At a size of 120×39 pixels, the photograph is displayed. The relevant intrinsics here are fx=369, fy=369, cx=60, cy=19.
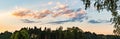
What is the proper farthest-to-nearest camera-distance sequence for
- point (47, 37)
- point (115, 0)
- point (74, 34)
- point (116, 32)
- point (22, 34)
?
point (47, 37) < point (74, 34) < point (22, 34) < point (116, 32) < point (115, 0)

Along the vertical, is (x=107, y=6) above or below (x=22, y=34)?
above

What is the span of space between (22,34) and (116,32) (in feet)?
148

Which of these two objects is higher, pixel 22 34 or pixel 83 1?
pixel 83 1

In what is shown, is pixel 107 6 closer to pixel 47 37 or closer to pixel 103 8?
pixel 103 8

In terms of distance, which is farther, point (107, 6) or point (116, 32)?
point (116, 32)

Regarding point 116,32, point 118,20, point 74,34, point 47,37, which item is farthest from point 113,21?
point 47,37

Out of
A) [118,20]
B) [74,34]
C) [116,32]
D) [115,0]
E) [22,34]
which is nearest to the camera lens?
[115,0]

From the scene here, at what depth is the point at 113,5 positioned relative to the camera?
70.8 ft

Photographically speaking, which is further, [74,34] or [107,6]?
[74,34]

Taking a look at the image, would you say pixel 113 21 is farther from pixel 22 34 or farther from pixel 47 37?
pixel 47 37

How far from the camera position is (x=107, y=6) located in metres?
21.8

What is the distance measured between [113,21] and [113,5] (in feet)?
12.0

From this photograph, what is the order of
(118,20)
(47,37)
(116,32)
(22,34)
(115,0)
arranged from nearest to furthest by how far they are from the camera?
(115,0) → (118,20) → (116,32) → (22,34) → (47,37)

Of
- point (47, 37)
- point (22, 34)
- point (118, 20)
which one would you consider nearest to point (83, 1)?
point (118, 20)
